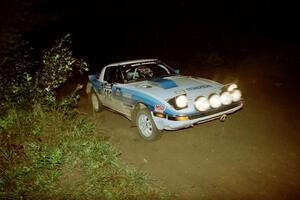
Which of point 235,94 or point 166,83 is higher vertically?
point 166,83

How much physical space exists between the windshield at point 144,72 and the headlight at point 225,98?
1696 mm

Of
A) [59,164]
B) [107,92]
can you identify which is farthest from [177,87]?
[59,164]

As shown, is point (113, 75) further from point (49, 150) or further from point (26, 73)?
point (49, 150)

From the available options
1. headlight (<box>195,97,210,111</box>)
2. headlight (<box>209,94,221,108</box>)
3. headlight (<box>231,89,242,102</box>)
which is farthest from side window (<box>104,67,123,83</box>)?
headlight (<box>231,89,242,102</box>)

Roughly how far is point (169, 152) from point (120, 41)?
61.5 feet

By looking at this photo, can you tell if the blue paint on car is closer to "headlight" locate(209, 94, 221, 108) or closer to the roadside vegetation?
"headlight" locate(209, 94, 221, 108)

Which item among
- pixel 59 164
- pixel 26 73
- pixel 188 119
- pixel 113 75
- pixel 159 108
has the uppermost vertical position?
pixel 26 73

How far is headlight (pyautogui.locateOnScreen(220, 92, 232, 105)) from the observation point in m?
5.46

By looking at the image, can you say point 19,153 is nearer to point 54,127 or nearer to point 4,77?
point 54,127

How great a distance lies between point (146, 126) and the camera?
580cm

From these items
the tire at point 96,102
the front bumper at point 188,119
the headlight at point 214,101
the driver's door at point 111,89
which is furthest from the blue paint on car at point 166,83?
the tire at point 96,102

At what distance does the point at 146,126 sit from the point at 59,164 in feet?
6.14

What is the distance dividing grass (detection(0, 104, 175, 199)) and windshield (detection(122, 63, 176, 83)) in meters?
1.45

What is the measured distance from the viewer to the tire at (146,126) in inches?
218
